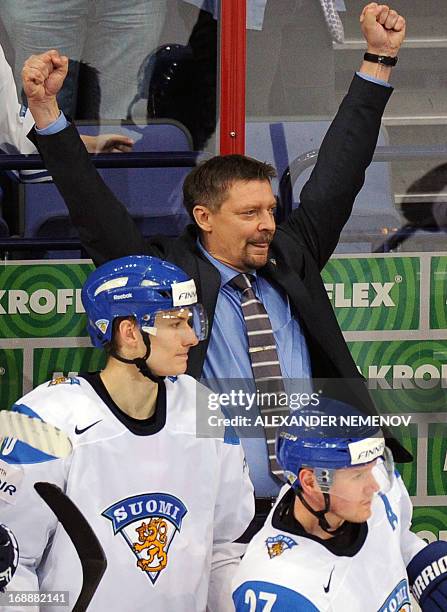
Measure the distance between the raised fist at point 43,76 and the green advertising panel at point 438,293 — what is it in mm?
1007

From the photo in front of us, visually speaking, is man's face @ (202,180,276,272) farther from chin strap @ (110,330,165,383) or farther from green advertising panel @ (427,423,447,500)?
green advertising panel @ (427,423,447,500)

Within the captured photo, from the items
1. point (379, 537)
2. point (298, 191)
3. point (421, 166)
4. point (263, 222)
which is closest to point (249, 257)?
point (263, 222)

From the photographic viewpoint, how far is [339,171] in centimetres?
303

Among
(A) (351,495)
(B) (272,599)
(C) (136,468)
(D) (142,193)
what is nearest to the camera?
(B) (272,599)

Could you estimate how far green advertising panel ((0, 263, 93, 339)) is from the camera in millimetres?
3121

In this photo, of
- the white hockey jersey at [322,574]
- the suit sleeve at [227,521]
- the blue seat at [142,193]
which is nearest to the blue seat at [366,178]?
the blue seat at [142,193]

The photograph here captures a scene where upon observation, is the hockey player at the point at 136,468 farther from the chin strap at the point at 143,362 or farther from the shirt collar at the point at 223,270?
the shirt collar at the point at 223,270

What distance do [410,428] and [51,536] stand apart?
0.95 meters

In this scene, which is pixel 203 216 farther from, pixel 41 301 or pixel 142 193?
pixel 41 301

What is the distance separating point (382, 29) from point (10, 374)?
1188 millimetres

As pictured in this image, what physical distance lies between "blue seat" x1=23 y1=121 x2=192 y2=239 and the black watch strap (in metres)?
0.48

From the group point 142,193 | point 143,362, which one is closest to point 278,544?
point 143,362

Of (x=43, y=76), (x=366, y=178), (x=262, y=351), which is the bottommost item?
(x=262, y=351)

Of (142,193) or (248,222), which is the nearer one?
(248,222)
